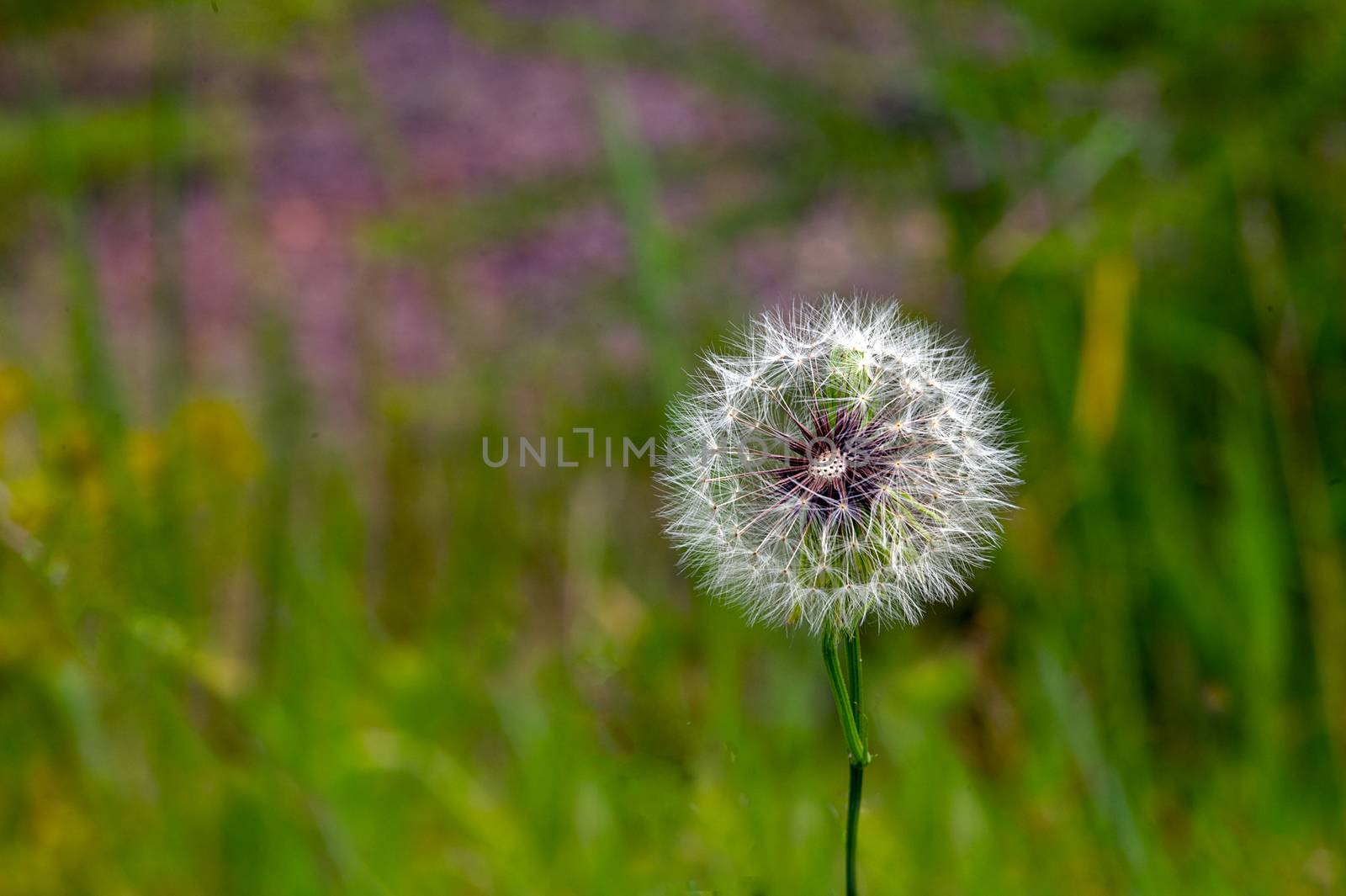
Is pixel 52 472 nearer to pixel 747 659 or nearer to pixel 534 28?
pixel 747 659

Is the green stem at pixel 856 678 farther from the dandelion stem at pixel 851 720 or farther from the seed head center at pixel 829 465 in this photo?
the seed head center at pixel 829 465

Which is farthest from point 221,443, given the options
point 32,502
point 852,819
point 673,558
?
point 852,819

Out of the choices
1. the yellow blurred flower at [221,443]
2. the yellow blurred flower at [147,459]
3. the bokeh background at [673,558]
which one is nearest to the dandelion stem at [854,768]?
the bokeh background at [673,558]

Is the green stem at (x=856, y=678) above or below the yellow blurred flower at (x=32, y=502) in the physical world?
below

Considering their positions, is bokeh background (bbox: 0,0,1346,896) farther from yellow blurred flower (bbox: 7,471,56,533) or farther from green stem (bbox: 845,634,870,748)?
green stem (bbox: 845,634,870,748)

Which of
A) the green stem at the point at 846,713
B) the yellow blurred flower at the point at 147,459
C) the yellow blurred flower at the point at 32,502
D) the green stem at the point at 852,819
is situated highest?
the yellow blurred flower at the point at 147,459

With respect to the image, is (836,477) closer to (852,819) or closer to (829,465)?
(829,465)

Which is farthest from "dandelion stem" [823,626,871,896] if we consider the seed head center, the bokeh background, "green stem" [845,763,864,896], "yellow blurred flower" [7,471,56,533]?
"yellow blurred flower" [7,471,56,533]

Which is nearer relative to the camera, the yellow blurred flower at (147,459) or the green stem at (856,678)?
the green stem at (856,678)

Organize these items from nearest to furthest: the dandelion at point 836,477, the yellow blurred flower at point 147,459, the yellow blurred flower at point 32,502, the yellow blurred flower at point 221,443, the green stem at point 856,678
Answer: the green stem at point 856,678 → the dandelion at point 836,477 → the yellow blurred flower at point 32,502 → the yellow blurred flower at point 147,459 → the yellow blurred flower at point 221,443
